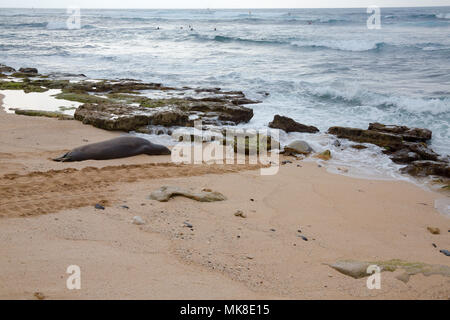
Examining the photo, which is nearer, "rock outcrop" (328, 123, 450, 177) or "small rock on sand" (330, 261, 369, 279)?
"small rock on sand" (330, 261, 369, 279)

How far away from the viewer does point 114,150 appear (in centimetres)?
786

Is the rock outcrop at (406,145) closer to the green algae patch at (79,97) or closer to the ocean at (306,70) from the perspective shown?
the ocean at (306,70)

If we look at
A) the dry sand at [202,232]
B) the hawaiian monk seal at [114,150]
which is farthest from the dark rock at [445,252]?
the hawaiian monk seal at [114,150]

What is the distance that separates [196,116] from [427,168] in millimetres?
5930

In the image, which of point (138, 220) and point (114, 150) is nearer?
point (138, 220)

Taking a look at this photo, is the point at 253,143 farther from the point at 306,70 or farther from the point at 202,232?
the point at 306,70

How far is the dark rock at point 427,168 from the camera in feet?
26.3

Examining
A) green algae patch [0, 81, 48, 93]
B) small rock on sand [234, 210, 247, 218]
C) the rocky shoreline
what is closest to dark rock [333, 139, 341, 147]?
the rocky shoreline

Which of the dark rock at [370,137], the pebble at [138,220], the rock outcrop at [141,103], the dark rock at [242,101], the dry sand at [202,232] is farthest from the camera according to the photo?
the dark rock at [242,101]

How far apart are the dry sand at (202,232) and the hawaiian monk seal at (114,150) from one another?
0.77 ft

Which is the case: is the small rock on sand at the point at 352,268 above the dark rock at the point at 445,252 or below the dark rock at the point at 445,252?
above

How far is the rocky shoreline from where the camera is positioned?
904 centimetres

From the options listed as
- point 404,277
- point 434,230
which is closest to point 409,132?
point 434,230

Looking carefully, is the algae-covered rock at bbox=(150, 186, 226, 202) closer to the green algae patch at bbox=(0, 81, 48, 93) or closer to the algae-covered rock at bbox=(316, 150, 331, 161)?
the algae-covered rock at bbox=(316, 150, 331, 161)
